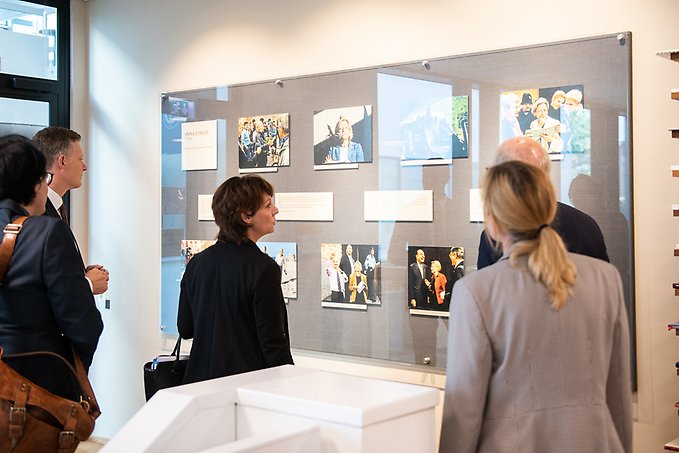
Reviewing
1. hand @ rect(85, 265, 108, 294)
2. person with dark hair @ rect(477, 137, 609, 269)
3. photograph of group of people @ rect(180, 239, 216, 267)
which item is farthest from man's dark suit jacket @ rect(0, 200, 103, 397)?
photograph of group of people @ rect(180, 239, 216, 267)

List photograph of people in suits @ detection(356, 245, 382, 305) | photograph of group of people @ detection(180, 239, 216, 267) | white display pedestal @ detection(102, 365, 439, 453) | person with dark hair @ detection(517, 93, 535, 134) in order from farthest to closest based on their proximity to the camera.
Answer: photograph of group of people @ detection(180, 239, 216, 267) → photograph of people in suits @ detection(356, 245, 382, 305) → person with dark hair @ detection(517, 93, 535, 134) → white display pedestal @ detection(102, 365, 439, 453)

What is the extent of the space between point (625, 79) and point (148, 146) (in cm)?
287

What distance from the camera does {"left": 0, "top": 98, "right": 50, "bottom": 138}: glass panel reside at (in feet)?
16.0

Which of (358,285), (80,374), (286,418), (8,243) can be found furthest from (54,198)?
(286,418)

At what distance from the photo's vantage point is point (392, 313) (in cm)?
377

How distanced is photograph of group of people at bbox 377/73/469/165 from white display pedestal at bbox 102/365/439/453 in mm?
2022

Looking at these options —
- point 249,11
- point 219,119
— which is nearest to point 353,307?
point 219,119

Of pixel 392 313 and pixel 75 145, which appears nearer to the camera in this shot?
pixel 75 145

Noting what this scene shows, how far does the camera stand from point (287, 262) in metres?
4.21

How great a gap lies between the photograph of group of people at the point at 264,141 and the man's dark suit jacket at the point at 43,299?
1758 mm

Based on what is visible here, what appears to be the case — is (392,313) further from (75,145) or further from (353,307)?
(75,145)

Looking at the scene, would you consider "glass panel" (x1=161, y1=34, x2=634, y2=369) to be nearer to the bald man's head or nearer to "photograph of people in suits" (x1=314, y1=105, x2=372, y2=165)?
"photograph of people in suits" (x1=314, y1=105, x2=372, y2=165)

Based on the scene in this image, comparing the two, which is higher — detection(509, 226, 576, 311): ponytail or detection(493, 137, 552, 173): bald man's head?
detection(493, 137, 552, 173): bald man's head

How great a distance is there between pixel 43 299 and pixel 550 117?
6.61ft
